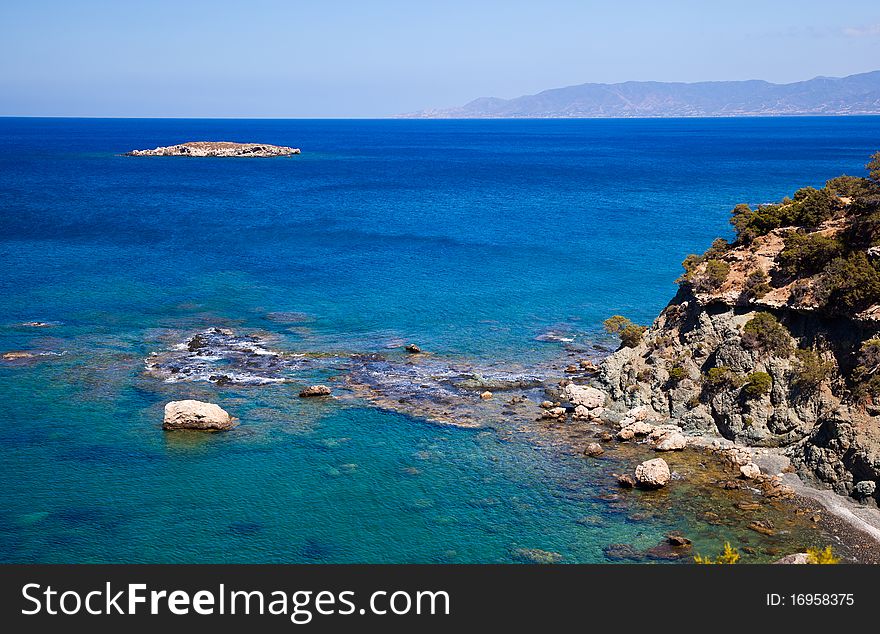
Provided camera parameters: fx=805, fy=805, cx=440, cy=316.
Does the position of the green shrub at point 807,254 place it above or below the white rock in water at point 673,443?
above

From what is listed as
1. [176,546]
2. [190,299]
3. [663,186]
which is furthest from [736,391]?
[663,186]

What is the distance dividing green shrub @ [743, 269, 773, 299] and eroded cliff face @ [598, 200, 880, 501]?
0.63ft

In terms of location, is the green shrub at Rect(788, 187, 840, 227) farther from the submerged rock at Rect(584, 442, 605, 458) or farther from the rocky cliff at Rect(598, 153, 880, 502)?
the submerged rock at Rect(584, 442, 605, 458)

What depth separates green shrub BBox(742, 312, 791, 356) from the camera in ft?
172

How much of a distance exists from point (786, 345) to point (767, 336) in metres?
1.28

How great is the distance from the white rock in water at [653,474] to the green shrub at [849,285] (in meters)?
15.2

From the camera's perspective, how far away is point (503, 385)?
61.9m

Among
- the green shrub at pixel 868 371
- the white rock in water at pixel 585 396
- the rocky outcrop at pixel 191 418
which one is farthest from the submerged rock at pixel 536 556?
the rocky outcrop at pixel 191 418

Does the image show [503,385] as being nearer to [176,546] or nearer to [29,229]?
[176,546]

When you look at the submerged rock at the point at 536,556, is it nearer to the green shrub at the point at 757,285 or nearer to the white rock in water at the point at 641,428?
the white rock in water at the point at 641,428

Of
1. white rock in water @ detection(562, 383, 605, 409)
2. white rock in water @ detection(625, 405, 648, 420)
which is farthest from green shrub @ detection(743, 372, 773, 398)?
white rock in water @ detection(562, 383, 605, 409)

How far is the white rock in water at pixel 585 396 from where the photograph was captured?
57.3m

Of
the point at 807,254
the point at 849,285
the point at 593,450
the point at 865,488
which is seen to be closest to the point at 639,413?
the point at 593,450

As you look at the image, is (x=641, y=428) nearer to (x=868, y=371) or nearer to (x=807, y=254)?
(x=868, y=371)
